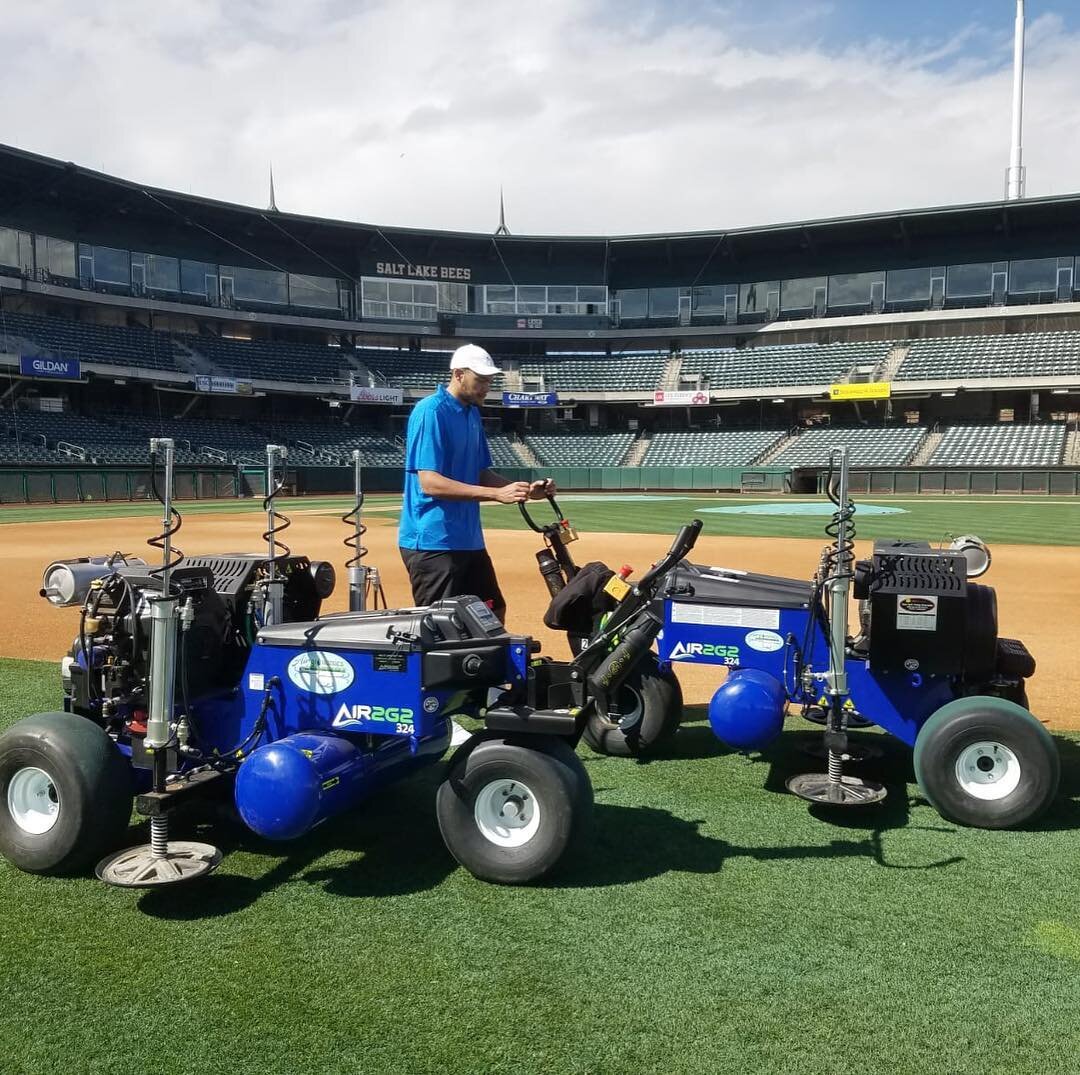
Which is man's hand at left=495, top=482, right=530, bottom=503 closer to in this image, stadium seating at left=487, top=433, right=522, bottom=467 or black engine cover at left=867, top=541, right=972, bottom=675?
black engine cover at left=867, top=541, right=972, bottom=675

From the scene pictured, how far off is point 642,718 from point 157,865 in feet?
9.54

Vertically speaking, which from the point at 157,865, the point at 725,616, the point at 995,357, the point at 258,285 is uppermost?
the point at 258,285

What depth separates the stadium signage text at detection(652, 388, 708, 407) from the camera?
53.9 meters

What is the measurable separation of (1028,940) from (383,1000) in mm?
2247

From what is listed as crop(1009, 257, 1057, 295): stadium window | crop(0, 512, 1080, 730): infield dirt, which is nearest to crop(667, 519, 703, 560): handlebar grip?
crop(0, 512, 1080, 730): infield dirt

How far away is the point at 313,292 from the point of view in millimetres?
57656

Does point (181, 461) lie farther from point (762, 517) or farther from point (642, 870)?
point (642, 870)

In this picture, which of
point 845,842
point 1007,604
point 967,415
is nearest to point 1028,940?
point 845,842

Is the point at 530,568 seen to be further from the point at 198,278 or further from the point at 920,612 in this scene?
the point at 198,278

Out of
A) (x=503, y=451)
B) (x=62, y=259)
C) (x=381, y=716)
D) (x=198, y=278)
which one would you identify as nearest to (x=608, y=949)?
(x=381, y=716)

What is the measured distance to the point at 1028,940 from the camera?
322 cm

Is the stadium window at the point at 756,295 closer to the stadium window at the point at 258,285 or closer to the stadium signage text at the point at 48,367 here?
the stadium window at the point at 258,285

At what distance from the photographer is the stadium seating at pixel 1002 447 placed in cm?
4344

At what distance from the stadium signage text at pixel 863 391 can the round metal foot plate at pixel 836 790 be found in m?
47.5
